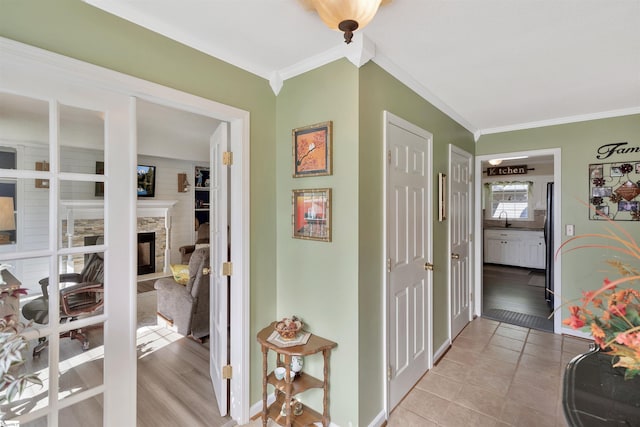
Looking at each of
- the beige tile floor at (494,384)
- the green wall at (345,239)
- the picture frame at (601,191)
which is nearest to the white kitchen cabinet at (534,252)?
the picture frame at (601,191)

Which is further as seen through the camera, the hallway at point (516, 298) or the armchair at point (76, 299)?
the hallway at point (516, 298)

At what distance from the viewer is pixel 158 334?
10.9 ft

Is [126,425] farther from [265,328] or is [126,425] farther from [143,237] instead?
[143,237]

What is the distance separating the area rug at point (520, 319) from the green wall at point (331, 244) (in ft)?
9.58

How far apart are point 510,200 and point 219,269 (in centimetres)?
733

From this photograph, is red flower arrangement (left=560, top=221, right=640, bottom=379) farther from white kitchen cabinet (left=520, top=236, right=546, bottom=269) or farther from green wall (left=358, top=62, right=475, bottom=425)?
white kitchen cabinet (left=520, top=236, right=546, bottom=269)

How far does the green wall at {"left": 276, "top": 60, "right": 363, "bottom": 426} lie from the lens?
5.93ft

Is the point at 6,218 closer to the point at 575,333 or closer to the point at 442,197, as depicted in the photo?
the point at 442,197

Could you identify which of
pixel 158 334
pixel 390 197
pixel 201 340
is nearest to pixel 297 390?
pixel 390 197

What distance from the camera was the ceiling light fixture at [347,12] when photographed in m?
1.21

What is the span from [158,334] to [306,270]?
2.38m

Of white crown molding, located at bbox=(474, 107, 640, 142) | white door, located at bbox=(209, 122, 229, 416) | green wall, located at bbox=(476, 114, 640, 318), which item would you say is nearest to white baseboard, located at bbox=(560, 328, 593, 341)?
green wall, located at bbox=(476, 114, 640, 318)

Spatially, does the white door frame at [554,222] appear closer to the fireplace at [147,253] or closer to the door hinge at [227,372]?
the door hinge at [227,372]

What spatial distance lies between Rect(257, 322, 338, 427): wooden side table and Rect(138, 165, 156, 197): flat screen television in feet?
15.7
